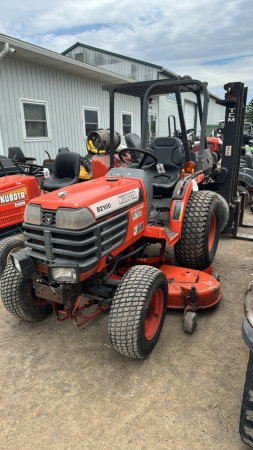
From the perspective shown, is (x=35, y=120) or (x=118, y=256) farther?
(x=35, y=120)

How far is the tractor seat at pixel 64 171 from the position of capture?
15.9 ft


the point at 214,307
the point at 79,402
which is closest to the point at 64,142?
the point at 214,307

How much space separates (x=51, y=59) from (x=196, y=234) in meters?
6.77

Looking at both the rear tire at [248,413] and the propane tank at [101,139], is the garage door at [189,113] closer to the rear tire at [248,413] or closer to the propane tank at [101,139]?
the propane tank at [101,139]

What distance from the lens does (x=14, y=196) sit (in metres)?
4.22

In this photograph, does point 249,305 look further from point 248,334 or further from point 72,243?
point 72,243

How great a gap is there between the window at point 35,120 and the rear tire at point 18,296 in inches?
242

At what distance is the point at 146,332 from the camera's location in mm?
2521

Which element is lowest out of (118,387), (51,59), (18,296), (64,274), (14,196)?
(118,387)

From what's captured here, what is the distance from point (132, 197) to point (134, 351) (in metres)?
1.26

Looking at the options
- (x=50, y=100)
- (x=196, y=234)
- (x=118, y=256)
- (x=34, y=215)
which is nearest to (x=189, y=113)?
(x=50, y=100)

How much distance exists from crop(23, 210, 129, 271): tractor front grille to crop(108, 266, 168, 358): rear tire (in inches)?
12.2

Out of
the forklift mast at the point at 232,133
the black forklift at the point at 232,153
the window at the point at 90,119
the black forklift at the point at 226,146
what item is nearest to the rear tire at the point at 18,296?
the black forklift at the point at 226,146

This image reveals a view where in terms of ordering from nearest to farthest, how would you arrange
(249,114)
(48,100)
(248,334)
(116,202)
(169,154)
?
(248,334) < (116,202) < (169,154) < (48,100) < (249,114)
